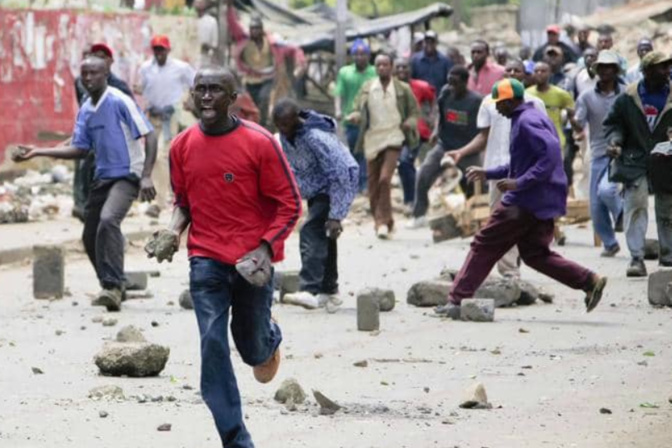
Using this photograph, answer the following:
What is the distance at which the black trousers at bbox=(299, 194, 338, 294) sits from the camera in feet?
46.2

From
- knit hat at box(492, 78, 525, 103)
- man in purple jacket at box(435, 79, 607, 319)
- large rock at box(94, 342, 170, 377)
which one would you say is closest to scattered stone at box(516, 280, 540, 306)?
man in purple jacket at box(435, 79, 607, 319)

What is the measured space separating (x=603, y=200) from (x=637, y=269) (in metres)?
1.60

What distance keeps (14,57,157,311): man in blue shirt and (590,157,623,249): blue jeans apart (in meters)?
4.70

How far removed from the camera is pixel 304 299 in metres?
14.2

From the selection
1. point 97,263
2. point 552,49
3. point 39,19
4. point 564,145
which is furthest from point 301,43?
point 97,263

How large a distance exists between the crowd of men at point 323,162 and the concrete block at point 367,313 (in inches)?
31.0

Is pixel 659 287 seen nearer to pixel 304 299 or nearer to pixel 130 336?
pixel 304 299

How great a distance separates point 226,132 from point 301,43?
2331 cm

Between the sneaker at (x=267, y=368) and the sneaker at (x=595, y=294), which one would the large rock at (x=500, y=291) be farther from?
the sneaker at (x=267, y=368)

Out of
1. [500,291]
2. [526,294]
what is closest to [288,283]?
[500,291]

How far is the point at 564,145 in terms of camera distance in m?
21.5

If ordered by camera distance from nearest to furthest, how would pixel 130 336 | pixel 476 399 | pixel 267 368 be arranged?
pixel 267 368 < pixel 476 399 < pixel 130 336

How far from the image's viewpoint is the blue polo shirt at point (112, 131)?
46.7 feet

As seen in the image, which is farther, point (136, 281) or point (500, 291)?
point (136, 281)
